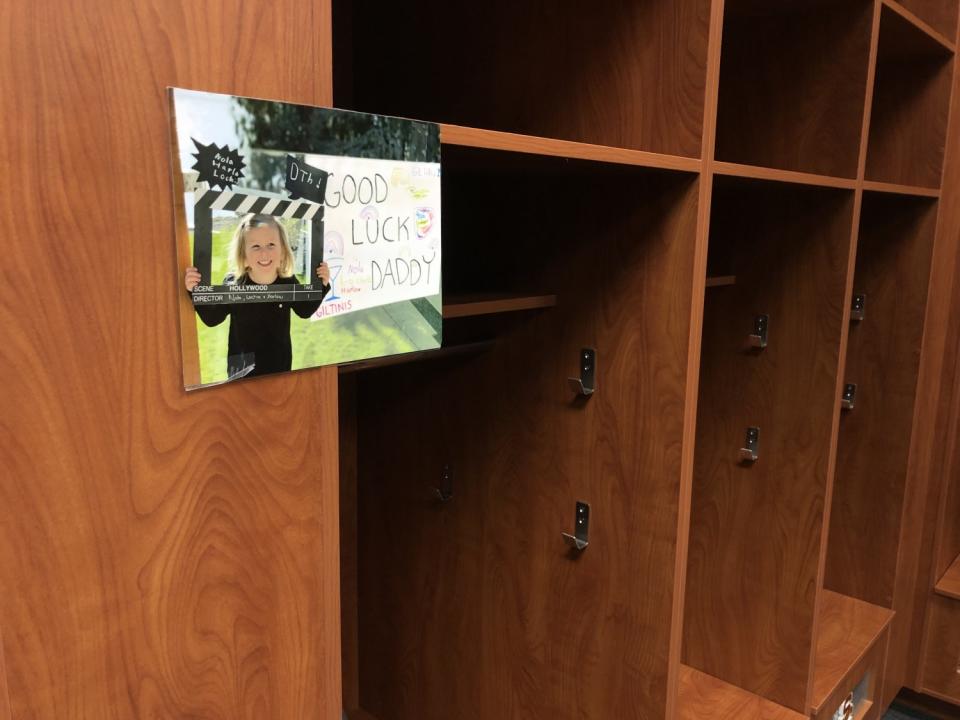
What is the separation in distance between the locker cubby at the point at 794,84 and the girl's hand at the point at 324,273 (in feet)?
3.83

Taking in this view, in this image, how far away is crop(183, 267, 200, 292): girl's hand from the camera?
0.56 metres

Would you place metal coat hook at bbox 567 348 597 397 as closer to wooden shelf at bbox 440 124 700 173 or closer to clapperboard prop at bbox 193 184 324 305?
wooden shelf at bbox 440 124 700 173

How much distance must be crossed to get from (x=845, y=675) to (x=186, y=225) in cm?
192

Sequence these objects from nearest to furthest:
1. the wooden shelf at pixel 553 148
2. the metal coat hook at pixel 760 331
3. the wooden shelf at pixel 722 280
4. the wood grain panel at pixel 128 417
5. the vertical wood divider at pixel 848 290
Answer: the wood grain panel at pixel 128 417, the wooden shelf at pixel 553 148, the vertical wood divider at pixel 848 290, the wooden shelf at pixel 722 280, the metal coat hook at pixel 760 331

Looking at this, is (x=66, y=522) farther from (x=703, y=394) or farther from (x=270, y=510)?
(x=703, y=394)

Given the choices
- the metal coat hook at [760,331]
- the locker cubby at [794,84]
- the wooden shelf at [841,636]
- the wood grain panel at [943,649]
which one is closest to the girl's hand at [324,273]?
the locker cubby at [794,84]

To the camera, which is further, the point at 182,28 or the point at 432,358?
the point at 432,358

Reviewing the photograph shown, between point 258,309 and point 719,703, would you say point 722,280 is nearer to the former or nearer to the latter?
point 719,703

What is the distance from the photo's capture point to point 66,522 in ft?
1.74

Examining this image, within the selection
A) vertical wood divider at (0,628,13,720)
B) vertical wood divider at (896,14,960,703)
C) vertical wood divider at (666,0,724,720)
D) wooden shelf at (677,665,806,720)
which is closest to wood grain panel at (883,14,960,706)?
vertical wood divider at (896,14,960,703)

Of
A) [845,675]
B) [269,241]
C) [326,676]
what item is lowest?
[845,675]

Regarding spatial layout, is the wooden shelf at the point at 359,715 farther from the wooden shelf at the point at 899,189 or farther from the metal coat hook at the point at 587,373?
the wooden shelf at the point at 899,189

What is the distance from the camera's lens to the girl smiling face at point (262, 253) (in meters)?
0.58

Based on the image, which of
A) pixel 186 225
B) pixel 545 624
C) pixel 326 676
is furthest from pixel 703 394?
pixel 186 225
